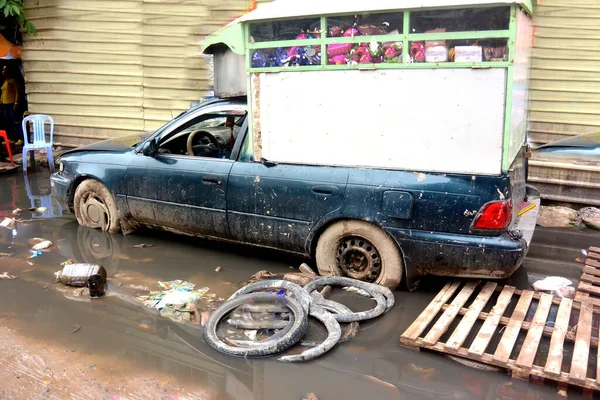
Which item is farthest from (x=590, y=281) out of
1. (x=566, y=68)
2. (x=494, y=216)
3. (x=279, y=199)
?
(x=566, y=68)

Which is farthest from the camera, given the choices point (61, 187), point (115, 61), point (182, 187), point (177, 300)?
point (115, 61)

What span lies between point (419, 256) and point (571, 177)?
11.3ft

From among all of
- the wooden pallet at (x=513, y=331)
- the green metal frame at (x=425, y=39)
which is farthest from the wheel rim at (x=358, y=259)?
the green metal frame at (x=425, y=39)

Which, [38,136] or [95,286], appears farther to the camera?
[38,136]

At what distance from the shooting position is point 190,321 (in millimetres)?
3955

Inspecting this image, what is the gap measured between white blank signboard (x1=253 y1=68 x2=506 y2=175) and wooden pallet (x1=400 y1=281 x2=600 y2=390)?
1.03 m

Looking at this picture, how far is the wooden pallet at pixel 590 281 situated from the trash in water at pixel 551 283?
125 millimetres

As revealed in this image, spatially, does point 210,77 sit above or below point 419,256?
above

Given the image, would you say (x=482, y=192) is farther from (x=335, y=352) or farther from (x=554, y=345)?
(x=335, y=352)

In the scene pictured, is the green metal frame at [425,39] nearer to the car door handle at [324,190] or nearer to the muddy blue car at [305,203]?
the muddy blue car at [305,203]

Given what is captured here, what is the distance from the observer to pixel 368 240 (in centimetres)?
428

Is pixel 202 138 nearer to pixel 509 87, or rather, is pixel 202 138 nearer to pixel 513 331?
pixel 509 87

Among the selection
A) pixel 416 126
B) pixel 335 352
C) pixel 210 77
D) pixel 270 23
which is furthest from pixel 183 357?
pixel 210 77

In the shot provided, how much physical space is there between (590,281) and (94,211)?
5089 mm
